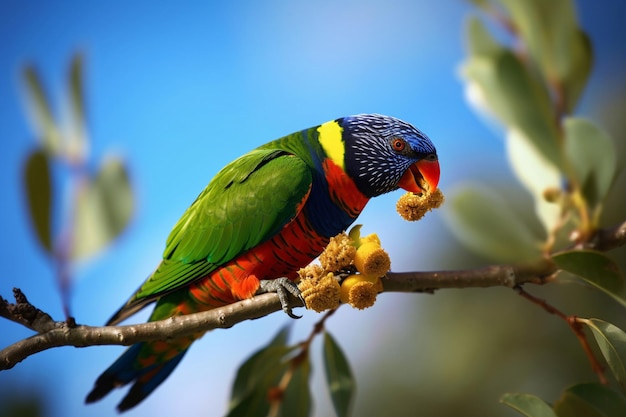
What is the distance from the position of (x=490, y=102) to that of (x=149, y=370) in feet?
3.93

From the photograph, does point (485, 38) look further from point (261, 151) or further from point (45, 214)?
point (45, 214)

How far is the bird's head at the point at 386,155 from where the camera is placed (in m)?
1.49

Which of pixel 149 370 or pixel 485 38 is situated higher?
pixel 485 38

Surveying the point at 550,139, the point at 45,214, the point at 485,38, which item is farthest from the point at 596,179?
the point at 45,214

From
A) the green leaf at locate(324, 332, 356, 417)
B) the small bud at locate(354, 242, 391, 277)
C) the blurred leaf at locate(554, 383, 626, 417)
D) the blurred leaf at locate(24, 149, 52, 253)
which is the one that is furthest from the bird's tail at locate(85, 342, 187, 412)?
the blurred leaf at locate(554, 383, 626, 417)

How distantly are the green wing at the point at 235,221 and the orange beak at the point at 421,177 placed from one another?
0.26 metres

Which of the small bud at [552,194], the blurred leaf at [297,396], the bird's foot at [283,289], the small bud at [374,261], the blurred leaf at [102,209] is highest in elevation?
the blurred leaf at [102,209]

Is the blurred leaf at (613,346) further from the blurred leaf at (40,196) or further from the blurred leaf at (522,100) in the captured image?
the blurred leaf at (40,196)

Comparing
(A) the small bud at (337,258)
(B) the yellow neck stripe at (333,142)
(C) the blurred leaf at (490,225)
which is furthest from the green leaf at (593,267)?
(B) the yellow neck stripe at (333,142)

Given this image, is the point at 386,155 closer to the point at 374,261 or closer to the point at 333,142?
the point at 333,142

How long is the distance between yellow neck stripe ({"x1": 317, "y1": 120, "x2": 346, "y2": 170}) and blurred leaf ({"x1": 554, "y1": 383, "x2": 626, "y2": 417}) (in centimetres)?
77

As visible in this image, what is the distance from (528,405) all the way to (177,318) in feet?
2.47

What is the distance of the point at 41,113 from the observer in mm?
1235

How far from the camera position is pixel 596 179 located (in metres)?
1.12
